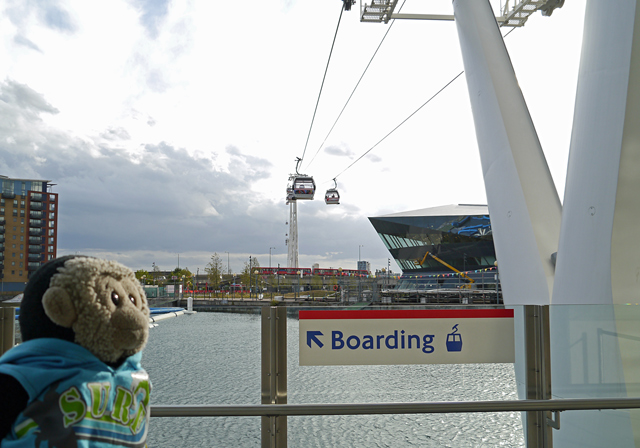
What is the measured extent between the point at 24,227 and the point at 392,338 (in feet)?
346

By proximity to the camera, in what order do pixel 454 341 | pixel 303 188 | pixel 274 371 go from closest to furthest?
pixel 274 371 < pixel 454 341 < pixel 303 188

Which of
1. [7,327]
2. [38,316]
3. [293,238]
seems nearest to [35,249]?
[293,238]

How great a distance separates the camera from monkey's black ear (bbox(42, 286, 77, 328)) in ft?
4.72

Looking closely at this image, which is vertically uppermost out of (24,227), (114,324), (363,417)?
(24,227)

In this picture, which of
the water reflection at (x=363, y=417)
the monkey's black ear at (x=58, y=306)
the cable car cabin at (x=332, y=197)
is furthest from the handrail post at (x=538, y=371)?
the cable car cabin at (x=332, y=197)

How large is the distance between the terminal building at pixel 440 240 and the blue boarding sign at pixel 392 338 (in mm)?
41561

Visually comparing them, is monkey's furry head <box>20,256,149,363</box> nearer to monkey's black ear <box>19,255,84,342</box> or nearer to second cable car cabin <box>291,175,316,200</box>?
monkey's black ear <box>19,255,84,342</box>

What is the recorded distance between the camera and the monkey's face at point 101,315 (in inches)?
57.2

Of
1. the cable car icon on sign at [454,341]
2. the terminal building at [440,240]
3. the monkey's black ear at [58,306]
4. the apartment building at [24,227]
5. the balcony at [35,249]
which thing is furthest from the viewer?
the balcony at [35,249]

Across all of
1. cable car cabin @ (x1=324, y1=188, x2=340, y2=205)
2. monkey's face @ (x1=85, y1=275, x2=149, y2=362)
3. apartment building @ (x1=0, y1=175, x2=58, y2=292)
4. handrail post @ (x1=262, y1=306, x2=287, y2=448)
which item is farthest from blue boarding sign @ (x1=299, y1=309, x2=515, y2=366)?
apartment building @ (x1=0, y1=175, x2=58, y2=292)

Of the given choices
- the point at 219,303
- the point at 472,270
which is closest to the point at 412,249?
the point at 472,270

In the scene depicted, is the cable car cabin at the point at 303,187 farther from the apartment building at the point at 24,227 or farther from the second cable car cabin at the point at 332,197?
the apartment building at the point at 24,227

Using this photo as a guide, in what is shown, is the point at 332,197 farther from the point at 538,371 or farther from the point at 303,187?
the point at 538,371

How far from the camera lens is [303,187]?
29.4 metres
